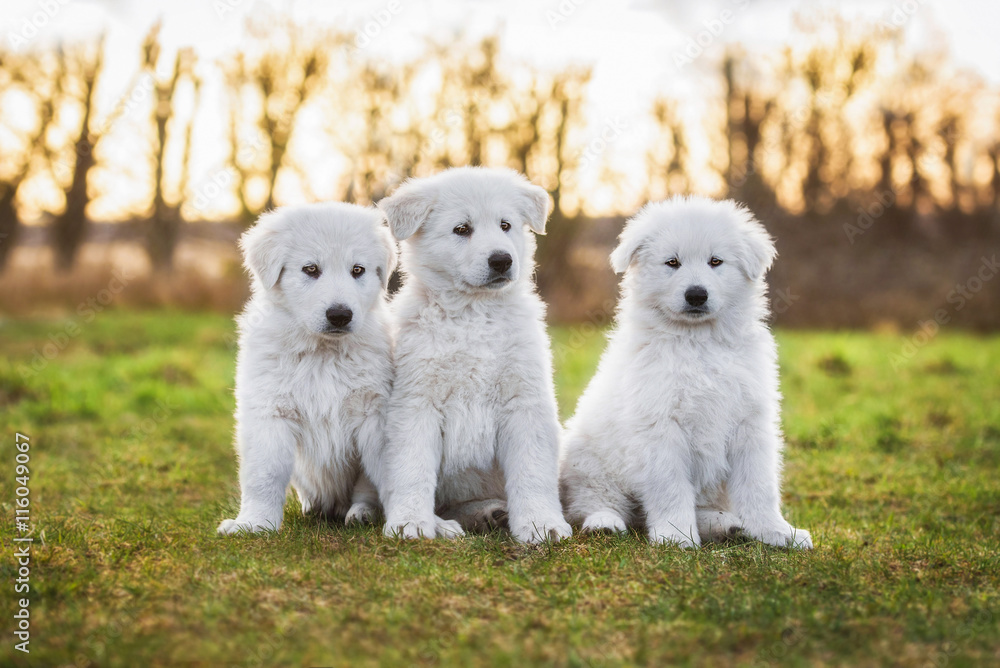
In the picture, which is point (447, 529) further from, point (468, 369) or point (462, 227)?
point (462, 227)

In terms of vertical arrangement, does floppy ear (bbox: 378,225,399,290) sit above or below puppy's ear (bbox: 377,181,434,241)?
below

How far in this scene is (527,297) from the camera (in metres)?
4.72

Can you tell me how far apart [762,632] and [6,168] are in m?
17.8

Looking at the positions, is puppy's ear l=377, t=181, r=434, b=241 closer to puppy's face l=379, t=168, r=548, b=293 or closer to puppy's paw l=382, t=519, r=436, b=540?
puppy's face l=379, t=168, r=548, b=293

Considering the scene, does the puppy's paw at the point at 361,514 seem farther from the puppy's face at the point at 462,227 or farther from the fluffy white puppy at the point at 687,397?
the puppy's face at the point at 462,227

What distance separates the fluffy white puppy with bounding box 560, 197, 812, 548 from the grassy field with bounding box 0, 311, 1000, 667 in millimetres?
284

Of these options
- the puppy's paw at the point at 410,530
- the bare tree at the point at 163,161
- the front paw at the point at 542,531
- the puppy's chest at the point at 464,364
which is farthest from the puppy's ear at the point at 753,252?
the bare tree at the point at 163,161

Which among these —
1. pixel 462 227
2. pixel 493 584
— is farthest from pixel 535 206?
pixel 493 584

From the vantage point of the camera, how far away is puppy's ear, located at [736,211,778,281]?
450cm

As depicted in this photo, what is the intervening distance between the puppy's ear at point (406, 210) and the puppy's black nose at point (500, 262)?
1.56 feet

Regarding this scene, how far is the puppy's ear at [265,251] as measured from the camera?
4.43m

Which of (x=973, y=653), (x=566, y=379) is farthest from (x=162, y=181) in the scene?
(x=973, y=653)

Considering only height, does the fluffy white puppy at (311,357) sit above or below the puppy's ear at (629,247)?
below

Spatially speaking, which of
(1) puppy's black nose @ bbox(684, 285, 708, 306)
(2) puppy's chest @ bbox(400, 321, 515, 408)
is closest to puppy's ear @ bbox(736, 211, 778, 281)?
(1) puppy's black nose @ bbox(684, 285, 708, 306)
